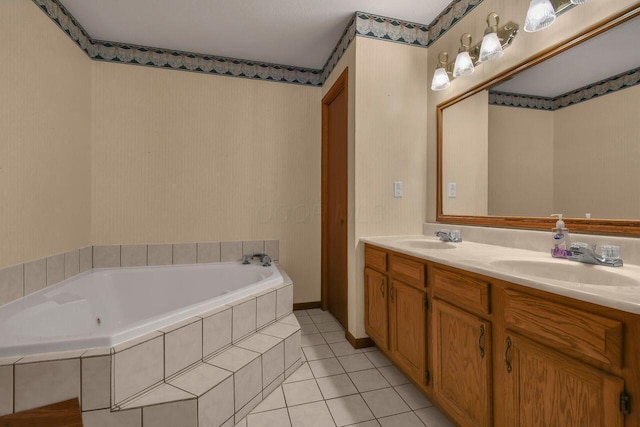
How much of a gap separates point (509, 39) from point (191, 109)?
238 centimetres

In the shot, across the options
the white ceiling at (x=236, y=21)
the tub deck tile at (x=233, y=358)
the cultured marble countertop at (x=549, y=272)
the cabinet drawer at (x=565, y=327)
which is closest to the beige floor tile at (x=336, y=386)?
the tub deck tile at (x=233, y=358)

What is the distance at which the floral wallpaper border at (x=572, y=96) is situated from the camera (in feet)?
3.80

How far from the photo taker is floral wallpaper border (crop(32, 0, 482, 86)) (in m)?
2.03

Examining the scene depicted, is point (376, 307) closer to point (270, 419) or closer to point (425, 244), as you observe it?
point (425, 244)

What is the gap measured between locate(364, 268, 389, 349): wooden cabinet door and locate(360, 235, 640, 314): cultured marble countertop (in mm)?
304

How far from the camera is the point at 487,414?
1.08 m

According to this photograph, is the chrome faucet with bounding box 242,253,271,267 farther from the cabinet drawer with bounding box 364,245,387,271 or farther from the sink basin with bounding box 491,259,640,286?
the sink basin with bounding box 491,259,640,286

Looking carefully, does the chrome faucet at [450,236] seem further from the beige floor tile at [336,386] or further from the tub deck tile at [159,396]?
the tub deck tile at [159,396]

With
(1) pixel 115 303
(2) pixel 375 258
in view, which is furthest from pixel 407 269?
(1) pixel 115 303

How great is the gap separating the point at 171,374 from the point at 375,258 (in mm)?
1286

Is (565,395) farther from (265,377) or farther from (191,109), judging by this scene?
(191,109)

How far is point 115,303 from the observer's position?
2.19m

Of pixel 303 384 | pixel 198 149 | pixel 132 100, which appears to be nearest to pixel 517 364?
pixel 303 384

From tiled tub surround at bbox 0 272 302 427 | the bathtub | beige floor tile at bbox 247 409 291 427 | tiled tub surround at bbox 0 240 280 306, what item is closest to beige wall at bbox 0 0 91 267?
tiled tub surround at bbox 0 240 280 306
